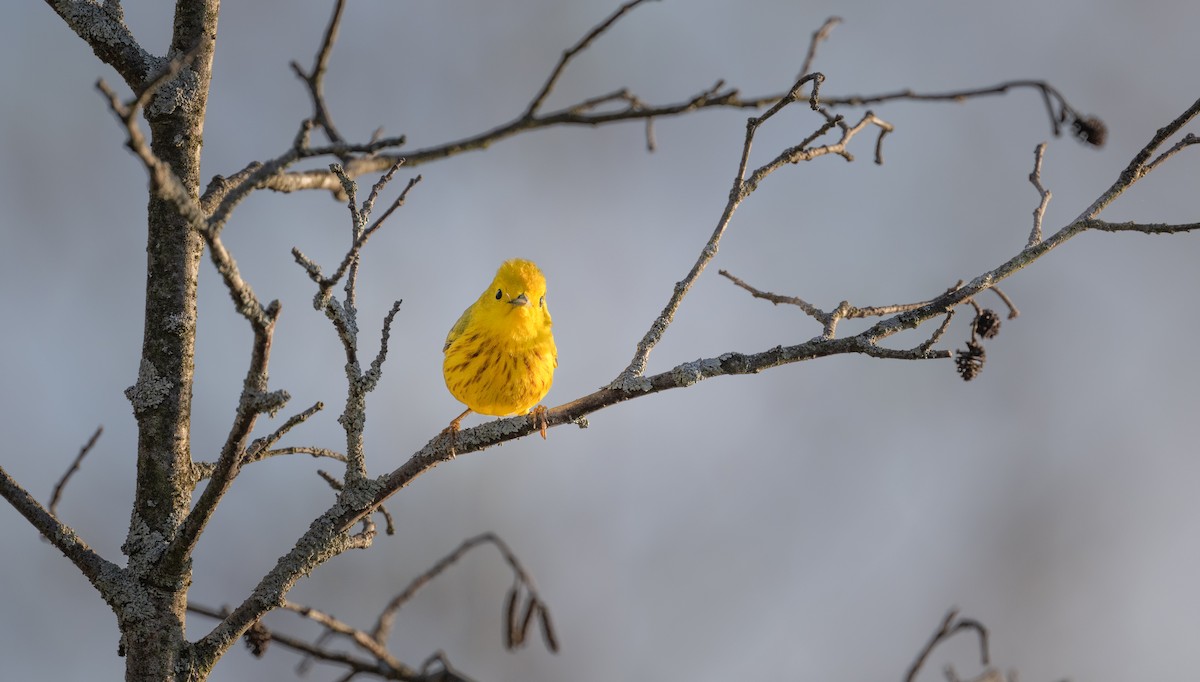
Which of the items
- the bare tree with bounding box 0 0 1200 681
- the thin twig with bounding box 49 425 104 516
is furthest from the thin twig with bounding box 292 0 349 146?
the thin twig with bounding box 49 425 104 516

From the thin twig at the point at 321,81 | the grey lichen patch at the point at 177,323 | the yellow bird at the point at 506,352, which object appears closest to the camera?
the thin twig at the point at 321,81

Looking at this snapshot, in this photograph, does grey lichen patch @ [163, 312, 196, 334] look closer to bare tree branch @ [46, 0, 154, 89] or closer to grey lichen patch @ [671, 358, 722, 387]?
bare tree branch @ [46, 0, 154, 89]

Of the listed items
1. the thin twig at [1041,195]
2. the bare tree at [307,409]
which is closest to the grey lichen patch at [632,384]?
the bare tree at [307,409]

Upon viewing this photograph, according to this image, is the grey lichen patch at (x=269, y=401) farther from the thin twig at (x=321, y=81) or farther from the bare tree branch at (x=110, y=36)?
the bare tree branch at (x=110, y=36)

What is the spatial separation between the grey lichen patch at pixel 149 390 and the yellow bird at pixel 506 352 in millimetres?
906

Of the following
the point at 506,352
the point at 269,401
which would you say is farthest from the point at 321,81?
the point at 506,352

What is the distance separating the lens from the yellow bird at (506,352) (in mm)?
2500

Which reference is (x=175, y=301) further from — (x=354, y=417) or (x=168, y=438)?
(x=354, y=417)

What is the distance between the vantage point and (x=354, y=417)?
163 cm

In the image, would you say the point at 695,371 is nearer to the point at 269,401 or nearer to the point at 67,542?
the point at 269,401

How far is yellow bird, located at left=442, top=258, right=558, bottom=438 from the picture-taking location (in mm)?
2500

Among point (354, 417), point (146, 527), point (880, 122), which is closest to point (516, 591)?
point (354, 417)

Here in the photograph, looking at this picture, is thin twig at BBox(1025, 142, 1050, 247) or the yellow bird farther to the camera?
the yellow bird

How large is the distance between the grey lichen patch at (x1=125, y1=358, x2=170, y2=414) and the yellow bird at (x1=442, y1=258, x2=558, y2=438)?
91 cm
